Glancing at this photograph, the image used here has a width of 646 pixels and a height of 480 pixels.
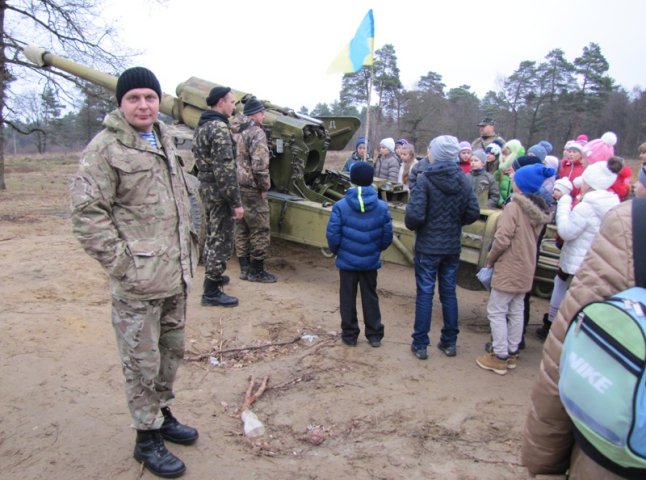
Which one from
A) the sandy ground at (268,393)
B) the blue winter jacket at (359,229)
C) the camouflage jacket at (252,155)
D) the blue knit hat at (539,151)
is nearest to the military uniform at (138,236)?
the sandy ground at (268,393)

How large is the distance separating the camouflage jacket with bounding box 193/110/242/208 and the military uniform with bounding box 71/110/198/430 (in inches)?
74.0

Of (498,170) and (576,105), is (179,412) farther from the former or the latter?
(576,105)

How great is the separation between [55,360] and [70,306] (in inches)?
41.2

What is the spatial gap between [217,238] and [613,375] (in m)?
4.22

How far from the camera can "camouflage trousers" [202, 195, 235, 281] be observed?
16.4 ft

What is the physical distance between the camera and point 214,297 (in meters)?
5.05

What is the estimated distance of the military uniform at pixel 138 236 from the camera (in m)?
2.36

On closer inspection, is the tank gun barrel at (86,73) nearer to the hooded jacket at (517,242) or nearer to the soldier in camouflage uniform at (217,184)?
the soldier in camouflage uniform at (217,184)

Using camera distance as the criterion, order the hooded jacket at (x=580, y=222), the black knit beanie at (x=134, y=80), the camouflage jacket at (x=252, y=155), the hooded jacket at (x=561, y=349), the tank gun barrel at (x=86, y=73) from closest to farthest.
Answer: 1. the hooded jacket at (x=561, y=349)
2. the black knit beanie at (x=134, y=80)
3. the hooded jacket at (x=580, y=222)
4. the camouflage jacket at (x=252, y=155)
5. the tank gun barrel at (x=86, y=73)

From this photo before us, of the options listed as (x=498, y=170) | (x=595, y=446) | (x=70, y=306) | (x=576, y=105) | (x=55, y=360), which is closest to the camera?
(x=595, y=446)

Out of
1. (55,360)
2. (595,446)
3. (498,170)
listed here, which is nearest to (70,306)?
(55,360)

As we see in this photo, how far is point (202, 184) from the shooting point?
4.95 metres

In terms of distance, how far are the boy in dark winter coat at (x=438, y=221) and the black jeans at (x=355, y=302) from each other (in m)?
0.35

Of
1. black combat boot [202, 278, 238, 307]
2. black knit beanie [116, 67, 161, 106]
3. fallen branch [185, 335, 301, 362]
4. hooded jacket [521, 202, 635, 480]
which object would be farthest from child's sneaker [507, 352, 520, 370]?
black knit beanie [116, 67, 161, 106]
